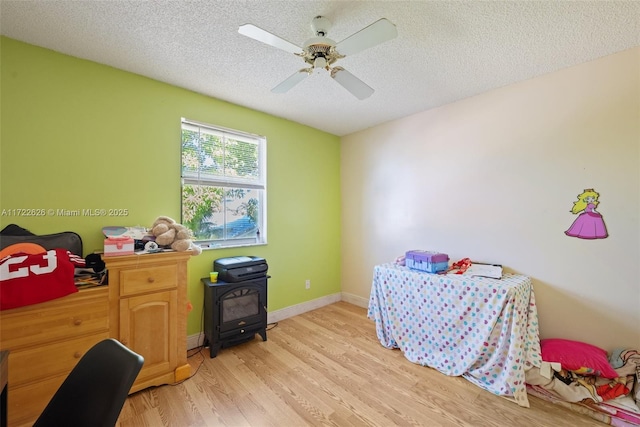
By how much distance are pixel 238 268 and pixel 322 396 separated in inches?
52.0

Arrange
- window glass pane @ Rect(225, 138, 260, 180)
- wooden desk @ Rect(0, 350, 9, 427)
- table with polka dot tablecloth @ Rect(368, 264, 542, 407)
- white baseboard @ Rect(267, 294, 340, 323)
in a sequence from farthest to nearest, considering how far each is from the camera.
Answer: white baseboard @ Rect(267, 294, 340, 323), window glass pane @ Rect(225, 138, 260, 180), table with polka dot tablecloth @ Rect(368, 264, 542, 407), wooden desk @ Rect(0, 350, 9, 427)

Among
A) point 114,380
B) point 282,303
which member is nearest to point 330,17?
point 114,380

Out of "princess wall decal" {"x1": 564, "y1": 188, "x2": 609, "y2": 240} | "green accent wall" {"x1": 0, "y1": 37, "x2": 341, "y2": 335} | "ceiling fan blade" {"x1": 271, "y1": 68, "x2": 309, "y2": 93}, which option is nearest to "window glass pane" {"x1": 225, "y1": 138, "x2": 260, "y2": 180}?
"green accent wall" {"x1": 0, "y1": 37, "x2": 341, "y2": 335}

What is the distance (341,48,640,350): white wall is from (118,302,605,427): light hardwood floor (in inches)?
35.5

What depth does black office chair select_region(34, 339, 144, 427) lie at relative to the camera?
76cm

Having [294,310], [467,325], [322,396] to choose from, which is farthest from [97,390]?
[294,310]

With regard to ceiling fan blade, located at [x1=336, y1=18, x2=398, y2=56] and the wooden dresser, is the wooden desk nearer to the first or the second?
the wooden dresser

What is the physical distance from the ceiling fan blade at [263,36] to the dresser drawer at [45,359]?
2.08 metres

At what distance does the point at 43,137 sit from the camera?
1890 mm

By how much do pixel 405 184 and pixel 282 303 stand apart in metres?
2.16

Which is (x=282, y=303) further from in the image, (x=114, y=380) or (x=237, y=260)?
(x=114, y=380)

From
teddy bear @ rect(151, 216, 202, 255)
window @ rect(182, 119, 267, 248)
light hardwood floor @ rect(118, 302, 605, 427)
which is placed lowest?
light hardwood floor @ rect(118, 302, 605, 427)

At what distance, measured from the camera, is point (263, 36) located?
1441 millimetres

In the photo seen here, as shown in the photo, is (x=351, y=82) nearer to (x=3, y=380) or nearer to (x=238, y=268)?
(x=238, y=268)
